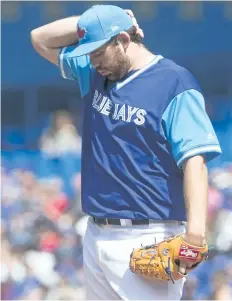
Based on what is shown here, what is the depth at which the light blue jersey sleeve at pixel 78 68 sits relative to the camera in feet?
10.2

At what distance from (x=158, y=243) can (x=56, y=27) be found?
936 millimetres

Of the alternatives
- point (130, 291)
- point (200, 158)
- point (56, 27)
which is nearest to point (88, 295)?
point (130, 291)

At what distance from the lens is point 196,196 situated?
268 cm

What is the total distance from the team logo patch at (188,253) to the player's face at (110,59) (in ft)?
2.14

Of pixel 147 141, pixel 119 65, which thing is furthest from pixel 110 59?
pixel 147 141

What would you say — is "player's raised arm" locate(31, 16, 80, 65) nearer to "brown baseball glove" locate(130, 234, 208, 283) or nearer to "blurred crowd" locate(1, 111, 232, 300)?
"brown baseball glove" locate(130, 234, 208, 283)

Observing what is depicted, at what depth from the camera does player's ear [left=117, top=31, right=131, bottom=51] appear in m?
2.85

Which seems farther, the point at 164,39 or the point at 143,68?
the point at 164,39

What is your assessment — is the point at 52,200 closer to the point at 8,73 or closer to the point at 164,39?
the point at 8,73

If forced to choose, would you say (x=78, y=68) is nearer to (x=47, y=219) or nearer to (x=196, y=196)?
(x=196, y=196)

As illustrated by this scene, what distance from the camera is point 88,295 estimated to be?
3070mm

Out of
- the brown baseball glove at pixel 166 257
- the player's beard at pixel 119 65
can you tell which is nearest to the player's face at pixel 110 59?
the player's beard at pixel 119 65

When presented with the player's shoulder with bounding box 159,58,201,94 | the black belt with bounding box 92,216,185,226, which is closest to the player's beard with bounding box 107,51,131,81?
the player's shoulder with bounding box 159,58,201,94

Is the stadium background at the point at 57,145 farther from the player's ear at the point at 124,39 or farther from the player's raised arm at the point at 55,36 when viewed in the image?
the player's ear at the point at 124,39
